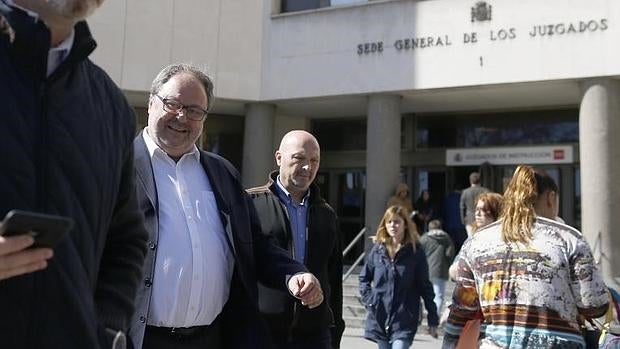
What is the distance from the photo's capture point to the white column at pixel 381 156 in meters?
14.5

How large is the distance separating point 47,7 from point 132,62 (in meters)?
14.1

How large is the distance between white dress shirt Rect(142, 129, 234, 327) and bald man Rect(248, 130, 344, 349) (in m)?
0.95

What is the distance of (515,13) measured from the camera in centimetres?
1356

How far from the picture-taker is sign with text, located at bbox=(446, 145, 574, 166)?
50.0 ft

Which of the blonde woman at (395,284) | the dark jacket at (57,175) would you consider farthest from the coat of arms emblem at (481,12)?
the dark jacket at (57,175)

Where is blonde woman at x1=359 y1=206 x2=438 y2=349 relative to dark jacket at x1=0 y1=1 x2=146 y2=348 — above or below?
below

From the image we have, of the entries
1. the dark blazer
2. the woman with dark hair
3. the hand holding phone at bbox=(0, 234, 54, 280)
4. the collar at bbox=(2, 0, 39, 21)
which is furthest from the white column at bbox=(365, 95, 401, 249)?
the hand holding phone at bbox=(0, 234, 54, 280)

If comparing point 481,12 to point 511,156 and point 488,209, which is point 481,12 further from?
point 488,209

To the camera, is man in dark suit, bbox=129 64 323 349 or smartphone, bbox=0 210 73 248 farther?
man in dark suit, bbox=129 64 323 349

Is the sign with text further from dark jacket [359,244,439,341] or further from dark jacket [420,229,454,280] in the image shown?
dark jacket [359,244,439,341]

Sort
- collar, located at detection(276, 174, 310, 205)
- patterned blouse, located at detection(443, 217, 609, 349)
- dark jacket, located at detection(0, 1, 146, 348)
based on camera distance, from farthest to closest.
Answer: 1. collar, located at detection(276, 174, 310, 205)
2. patterned blouse, located at detection(443, 217, 609, 349)
3. dark jacket, located at detection(0, 1, 146, 348)

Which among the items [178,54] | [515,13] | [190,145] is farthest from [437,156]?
[190,145]

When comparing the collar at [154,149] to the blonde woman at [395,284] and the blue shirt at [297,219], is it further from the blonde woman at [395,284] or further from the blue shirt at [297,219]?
the blonde woman at [395,284]

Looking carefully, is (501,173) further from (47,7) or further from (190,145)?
(47,7)
